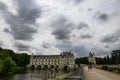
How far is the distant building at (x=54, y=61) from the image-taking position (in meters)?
167

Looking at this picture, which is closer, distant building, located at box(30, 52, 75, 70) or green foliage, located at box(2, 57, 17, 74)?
green foliage, located at box(2, 57, 17, 74)

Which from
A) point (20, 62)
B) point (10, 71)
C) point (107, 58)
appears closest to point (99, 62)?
point (107, 58)

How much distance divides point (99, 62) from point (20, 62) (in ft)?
250

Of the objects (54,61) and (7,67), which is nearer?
(7,67)

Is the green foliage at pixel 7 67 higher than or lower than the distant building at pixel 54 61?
lower

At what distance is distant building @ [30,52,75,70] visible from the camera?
Result: 6580 inches

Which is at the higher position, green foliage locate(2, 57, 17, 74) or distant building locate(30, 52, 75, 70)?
Result: distant building locate(30, 52, 75, 70)

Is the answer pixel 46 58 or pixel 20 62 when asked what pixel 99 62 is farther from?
pixel 20 62

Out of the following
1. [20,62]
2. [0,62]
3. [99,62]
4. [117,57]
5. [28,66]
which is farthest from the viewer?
[99,62]

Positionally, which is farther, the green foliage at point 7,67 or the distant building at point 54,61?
the distant building at point 54,61

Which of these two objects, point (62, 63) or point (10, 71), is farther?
point (62, 63)

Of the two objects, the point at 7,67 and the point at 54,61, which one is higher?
the point at 54,61

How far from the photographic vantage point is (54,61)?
175m

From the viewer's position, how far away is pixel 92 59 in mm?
183000
